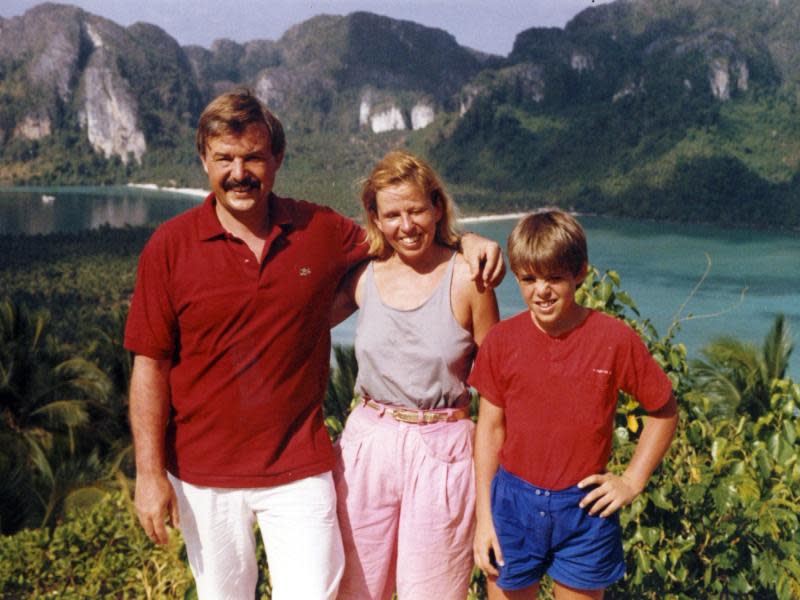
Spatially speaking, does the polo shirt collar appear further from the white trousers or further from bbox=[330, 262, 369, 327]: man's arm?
the white trousers

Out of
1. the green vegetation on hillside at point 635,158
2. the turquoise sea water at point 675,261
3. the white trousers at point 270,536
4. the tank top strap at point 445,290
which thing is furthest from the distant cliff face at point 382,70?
the white trousers at point 270,536

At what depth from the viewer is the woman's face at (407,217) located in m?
1.89

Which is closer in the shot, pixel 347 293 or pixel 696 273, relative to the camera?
pixel 347 293

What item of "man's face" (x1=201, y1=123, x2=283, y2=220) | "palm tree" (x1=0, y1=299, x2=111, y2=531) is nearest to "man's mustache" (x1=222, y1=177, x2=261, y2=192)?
"man's face" (x1=201, y1=123, x2=283, y2=220)

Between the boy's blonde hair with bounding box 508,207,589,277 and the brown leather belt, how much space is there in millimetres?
393

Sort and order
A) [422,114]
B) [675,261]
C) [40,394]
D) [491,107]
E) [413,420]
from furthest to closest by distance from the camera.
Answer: [422,114], [491,107], [675,261], [40,394], [413,420]

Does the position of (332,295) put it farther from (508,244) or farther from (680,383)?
(680,383)

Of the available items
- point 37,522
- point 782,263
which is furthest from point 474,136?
point 37,522

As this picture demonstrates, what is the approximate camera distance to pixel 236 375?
1.85 metres

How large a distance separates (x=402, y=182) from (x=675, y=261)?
51.2m

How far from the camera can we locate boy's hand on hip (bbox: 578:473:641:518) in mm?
1699

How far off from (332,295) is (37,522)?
506cm

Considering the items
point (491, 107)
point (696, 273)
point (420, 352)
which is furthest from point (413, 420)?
point (491, 107)

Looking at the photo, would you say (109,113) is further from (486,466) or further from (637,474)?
(637,474)
